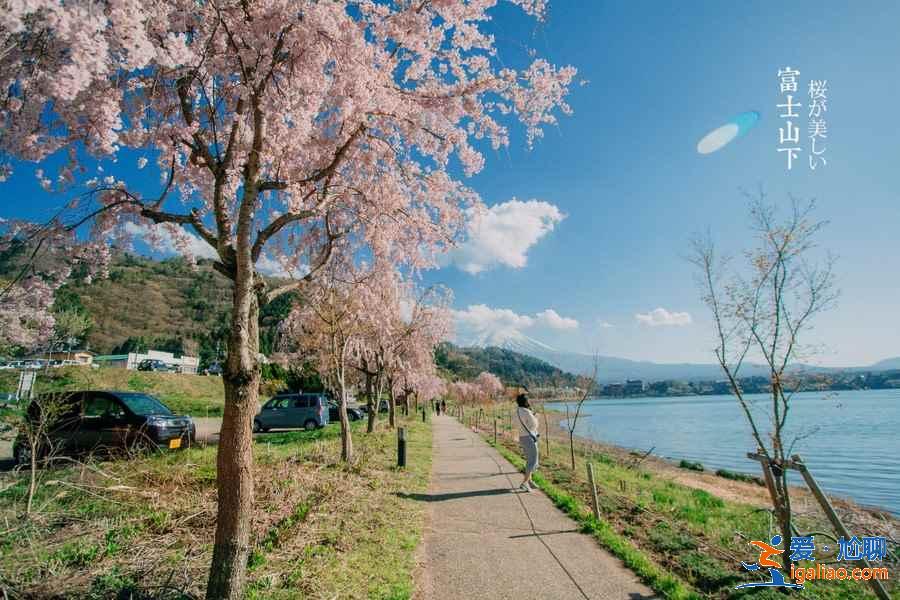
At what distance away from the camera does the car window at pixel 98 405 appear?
8.81 meters

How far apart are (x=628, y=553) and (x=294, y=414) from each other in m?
17.6

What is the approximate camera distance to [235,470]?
343 centimetres

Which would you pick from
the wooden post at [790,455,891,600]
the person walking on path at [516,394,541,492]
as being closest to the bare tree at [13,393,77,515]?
the person walking on path at [516,394,541,492]

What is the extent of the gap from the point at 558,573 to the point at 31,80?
650cm

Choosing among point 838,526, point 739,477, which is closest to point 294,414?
point 838,526

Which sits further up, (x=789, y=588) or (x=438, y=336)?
(x=438, y=336)

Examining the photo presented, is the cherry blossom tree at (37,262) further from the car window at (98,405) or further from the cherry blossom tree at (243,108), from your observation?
the car window at (98,405)

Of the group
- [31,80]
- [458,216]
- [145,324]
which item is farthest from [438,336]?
[145,324]

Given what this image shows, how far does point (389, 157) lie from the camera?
6.06 m

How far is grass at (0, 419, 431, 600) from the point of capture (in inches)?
146

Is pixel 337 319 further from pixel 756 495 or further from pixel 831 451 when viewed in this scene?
pixel 831 451

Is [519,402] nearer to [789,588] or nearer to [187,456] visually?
[789,588]

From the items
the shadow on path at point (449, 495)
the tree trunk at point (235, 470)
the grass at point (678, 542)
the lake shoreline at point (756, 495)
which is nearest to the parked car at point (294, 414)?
the lake shoreline at point (756, 495)

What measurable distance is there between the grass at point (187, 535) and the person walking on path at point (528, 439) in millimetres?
2558
